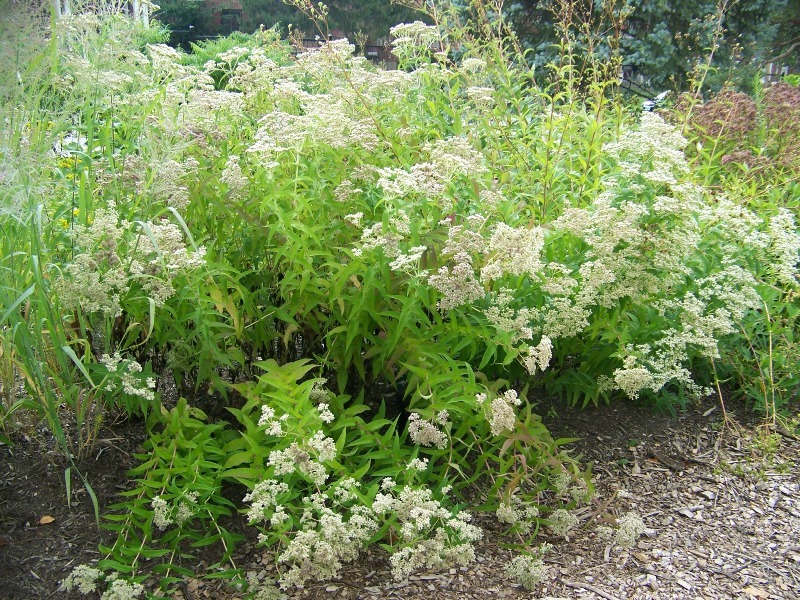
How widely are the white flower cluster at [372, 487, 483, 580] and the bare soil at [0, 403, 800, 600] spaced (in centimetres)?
26

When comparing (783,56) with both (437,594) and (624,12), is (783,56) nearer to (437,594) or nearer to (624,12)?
(624,12)

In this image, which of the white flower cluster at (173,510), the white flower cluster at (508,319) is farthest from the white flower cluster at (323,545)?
the white flower cluster at (508,319)

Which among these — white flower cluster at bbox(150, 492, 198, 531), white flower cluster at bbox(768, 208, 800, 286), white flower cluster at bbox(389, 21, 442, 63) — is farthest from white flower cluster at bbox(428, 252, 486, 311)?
white flower cluster at bbox(389, 21, 442, 63)

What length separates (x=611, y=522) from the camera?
2820 mm

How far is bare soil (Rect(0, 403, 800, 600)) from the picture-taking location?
271 cm

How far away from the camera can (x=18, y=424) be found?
9.56ft

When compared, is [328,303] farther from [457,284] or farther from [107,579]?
[107,579]

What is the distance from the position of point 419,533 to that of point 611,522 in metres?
0.75

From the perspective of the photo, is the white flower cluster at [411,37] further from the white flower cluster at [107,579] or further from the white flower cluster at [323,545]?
the white flower cluster at [107,579]

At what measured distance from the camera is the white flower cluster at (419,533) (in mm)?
2381

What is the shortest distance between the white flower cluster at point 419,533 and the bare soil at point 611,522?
0.87 ft

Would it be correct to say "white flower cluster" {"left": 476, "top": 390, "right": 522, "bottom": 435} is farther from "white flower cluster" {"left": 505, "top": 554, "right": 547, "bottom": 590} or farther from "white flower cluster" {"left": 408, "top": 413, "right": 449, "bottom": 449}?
"white flower cluster" {"left": 505, "top": 554, "right": 547, "bottom": 590}

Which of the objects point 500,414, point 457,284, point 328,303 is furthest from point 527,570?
point 328,303

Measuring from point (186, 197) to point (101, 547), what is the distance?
127 centimetres
